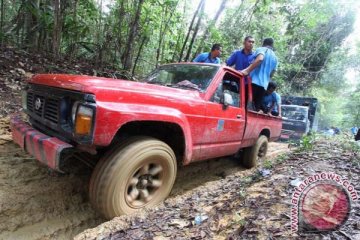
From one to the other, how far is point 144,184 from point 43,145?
1.01m

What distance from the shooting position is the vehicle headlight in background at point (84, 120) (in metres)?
2.33

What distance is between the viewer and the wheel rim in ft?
9.09

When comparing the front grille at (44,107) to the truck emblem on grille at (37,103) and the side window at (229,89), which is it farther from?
the side window at (229,89)

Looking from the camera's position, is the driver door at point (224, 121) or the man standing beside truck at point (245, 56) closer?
the driver door at point (224, 121)

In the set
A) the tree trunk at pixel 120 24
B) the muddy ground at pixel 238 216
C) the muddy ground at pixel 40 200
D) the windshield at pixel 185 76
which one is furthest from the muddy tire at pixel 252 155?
the tree trunk at pixel 120 24

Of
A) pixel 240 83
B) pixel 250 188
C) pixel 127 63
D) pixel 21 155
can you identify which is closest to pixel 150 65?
pixel 127 63

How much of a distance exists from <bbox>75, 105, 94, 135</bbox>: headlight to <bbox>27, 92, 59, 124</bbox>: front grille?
34 centimetres

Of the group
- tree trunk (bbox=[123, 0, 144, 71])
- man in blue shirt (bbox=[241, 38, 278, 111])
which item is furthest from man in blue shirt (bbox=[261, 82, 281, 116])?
tree trunk (bbox=[123, 0, 144, 71])

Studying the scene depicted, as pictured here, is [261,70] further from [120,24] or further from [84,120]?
[120,24]

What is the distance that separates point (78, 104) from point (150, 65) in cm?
1024

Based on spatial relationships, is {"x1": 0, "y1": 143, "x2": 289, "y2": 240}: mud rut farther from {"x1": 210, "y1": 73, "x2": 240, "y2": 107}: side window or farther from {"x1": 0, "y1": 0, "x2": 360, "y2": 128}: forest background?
{"x1": 0, "y1": 0, "x2": 360, "y2": 128}: forest background

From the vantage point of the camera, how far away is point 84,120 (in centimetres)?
234

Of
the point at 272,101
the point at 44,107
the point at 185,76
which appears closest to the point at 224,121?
the point at 185,76

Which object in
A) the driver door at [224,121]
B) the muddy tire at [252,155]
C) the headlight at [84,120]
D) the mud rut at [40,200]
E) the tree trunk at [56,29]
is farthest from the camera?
the tree trunk at [56,29]
